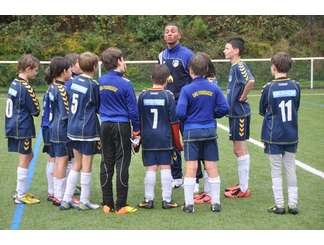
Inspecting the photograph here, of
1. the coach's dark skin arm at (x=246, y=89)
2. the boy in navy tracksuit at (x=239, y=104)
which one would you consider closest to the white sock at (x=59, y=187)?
the boy in navy tracksuit at (x=239, y=104)

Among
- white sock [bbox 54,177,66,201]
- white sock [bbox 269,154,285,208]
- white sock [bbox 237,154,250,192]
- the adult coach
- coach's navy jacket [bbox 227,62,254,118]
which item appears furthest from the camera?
the adult coach

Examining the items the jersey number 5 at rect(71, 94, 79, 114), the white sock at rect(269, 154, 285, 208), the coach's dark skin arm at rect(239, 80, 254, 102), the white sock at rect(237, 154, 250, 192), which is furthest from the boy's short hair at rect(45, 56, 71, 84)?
the white sock at rect(269, 154, 285, 208)

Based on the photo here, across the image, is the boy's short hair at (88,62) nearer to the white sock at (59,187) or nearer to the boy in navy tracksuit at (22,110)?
the boy in navy tracksuit at (22,110)

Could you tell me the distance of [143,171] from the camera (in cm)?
862

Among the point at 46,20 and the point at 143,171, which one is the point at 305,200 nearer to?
the point at 143,171

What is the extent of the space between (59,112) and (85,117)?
1.63 ft

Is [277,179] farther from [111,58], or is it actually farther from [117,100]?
[111,58]

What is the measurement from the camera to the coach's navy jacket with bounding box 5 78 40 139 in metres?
6.61

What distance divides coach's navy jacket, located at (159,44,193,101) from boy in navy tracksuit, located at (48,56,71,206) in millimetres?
1384

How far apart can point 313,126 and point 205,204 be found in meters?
6.84

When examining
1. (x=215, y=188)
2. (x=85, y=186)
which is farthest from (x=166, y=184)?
(x=85, y=186)

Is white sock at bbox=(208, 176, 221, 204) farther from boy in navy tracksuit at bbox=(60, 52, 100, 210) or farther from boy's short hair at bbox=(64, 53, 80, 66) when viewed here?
boy's short hair at bbox=(64, 53, 80, 66)

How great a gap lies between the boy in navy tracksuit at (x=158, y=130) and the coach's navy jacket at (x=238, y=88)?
0.91 m

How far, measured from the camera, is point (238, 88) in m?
6.92
